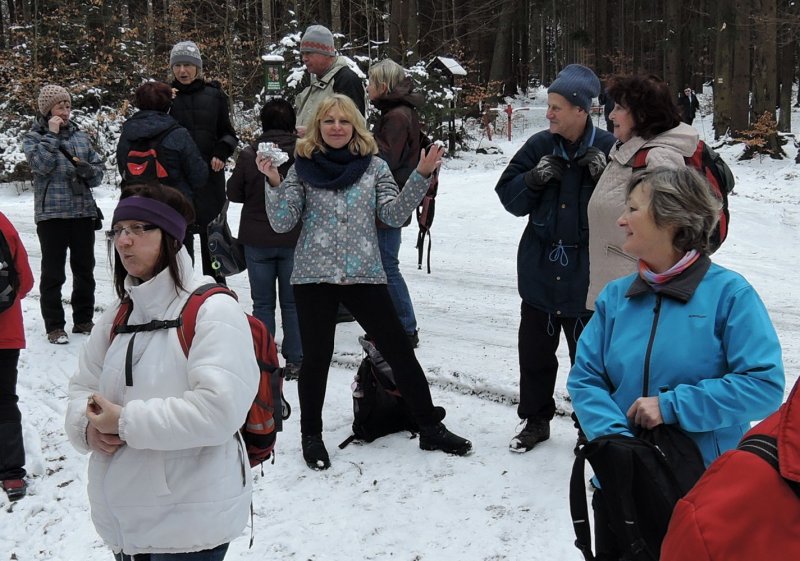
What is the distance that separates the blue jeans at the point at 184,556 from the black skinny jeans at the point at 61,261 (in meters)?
4.76

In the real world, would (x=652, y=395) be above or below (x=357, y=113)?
below

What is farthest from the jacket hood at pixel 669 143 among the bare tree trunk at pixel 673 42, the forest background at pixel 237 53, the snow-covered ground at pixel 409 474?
the bare tree trunk at pixel 673 42

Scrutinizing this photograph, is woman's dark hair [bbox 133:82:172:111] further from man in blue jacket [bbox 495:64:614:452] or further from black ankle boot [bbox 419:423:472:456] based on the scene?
black ankle boot [bbox 419:423:472:456]

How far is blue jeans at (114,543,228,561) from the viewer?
2471 millimetres

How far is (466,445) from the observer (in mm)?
4707

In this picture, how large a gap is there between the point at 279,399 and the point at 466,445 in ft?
6.96

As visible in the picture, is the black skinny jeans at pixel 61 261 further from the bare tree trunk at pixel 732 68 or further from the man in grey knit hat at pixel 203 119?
the bare tree trunk at pixel 732 68

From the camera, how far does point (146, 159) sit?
21.1 feet

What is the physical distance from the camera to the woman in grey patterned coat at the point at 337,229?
4438 mm

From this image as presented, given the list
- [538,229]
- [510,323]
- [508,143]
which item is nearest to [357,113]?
[538,229]

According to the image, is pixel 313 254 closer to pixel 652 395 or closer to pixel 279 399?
pixel 279 399

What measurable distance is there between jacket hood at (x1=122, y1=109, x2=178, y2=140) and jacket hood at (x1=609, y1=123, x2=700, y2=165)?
3962 mm

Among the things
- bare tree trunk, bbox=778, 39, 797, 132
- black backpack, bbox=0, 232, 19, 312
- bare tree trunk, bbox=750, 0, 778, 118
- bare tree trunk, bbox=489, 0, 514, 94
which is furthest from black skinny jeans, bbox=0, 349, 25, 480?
bare tree trunk, bbox=489, 0, 514, 94

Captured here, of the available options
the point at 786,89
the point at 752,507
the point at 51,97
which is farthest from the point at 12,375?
the point at 786,89
